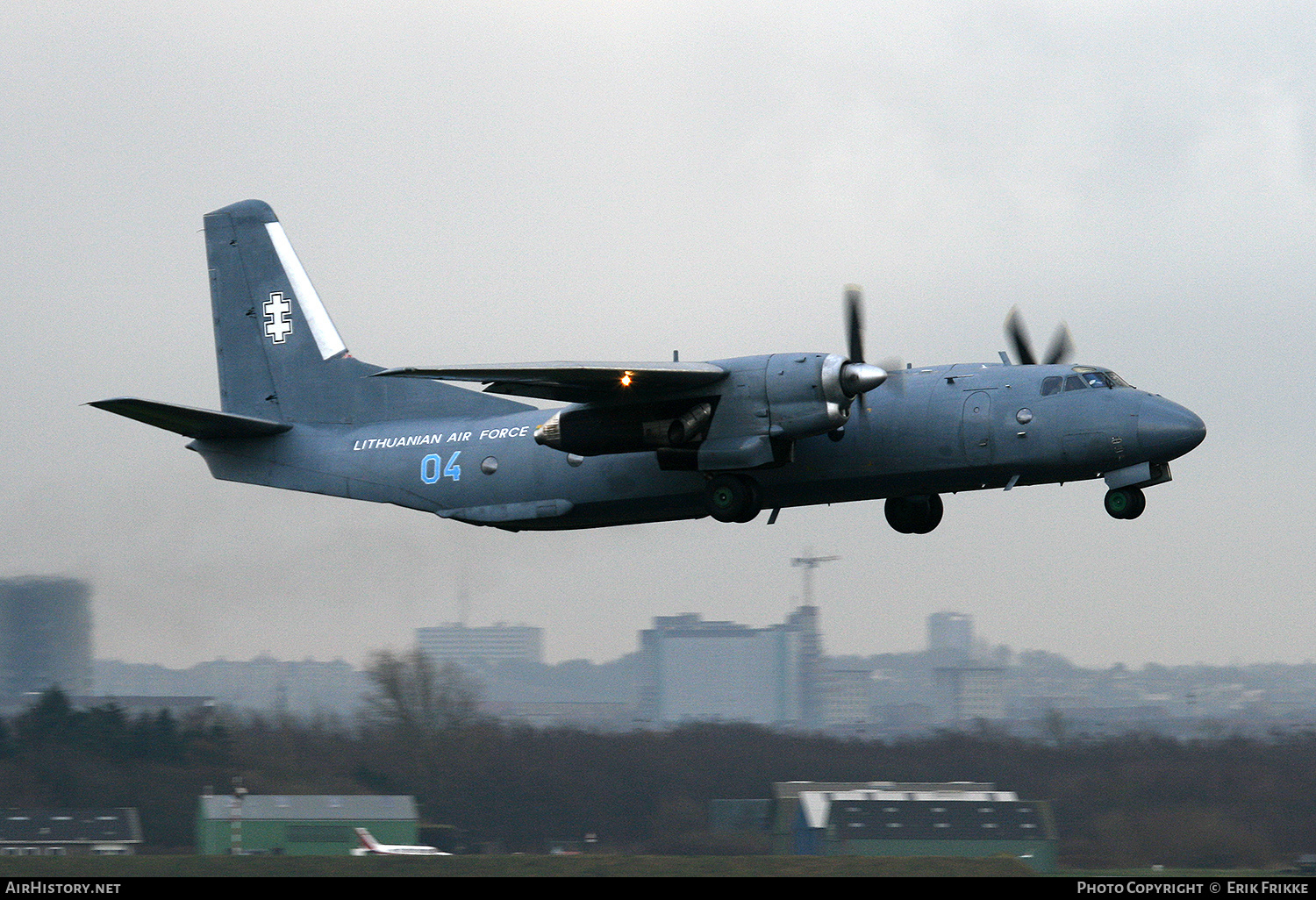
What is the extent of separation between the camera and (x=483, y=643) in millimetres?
32812

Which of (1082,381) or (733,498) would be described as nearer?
(1082,381)

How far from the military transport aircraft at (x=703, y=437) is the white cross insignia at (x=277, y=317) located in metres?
1.68

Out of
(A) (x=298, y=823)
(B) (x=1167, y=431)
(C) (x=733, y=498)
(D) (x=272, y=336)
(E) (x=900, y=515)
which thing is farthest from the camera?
(A) (x=298, y=823)

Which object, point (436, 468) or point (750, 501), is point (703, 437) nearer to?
point (750, 501)

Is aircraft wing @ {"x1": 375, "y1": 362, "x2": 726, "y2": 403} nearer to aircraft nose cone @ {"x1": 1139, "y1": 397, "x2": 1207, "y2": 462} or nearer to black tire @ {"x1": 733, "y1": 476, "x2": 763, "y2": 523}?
black tire @ {"x1": 733, "y1": 476, "x2": 763, "y2": 523}

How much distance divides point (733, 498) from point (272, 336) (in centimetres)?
993

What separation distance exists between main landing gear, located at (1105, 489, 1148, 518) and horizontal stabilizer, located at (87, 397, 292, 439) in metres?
13.7

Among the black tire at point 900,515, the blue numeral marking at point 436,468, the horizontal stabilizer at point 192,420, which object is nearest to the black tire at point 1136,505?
the black tire at point 900,515

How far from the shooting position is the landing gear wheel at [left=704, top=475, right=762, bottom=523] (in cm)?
2366

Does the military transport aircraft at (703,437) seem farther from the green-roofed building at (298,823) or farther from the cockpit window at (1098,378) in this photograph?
the green-roofed building at (298,823)

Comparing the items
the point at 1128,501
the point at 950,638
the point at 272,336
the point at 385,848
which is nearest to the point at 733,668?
the point at 950,638

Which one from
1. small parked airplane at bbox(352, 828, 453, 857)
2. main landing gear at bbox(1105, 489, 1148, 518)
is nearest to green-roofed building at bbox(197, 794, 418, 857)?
small parked airplane at bbox(352, 828, 453, 857)

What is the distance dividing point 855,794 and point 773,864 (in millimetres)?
3812

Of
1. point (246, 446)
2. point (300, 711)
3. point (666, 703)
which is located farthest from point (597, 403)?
point (666, 703)
